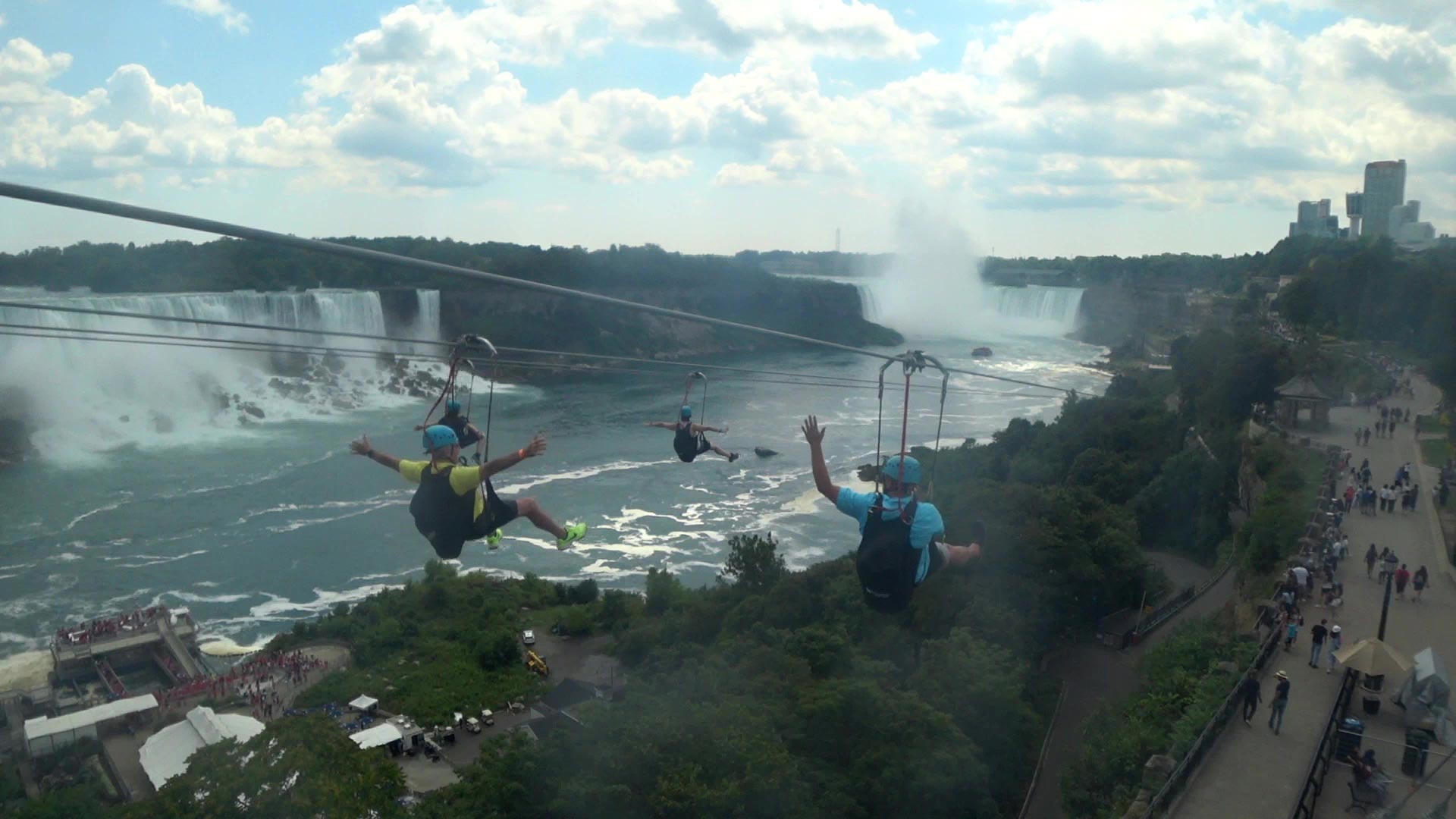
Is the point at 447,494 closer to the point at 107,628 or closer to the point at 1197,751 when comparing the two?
the point at 1197,751

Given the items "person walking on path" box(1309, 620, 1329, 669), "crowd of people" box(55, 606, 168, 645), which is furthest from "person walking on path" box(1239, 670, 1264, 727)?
"crowd of people" box(55, 606, 168, 645)

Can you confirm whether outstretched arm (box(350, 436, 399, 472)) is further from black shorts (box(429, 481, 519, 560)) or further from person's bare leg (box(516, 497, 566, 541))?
person's bare leg (box(516, 497, 566, 541))

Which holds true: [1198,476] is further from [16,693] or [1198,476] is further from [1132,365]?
[1132,365]

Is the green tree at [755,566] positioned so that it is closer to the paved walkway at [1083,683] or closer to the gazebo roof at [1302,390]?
the paved walkway at [1083,683]

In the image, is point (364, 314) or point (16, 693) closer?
point (16, 693)

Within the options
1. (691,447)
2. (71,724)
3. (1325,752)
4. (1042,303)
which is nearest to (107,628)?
(71,724)

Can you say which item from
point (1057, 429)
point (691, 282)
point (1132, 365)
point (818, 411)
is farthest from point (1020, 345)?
point (1057, 429)
